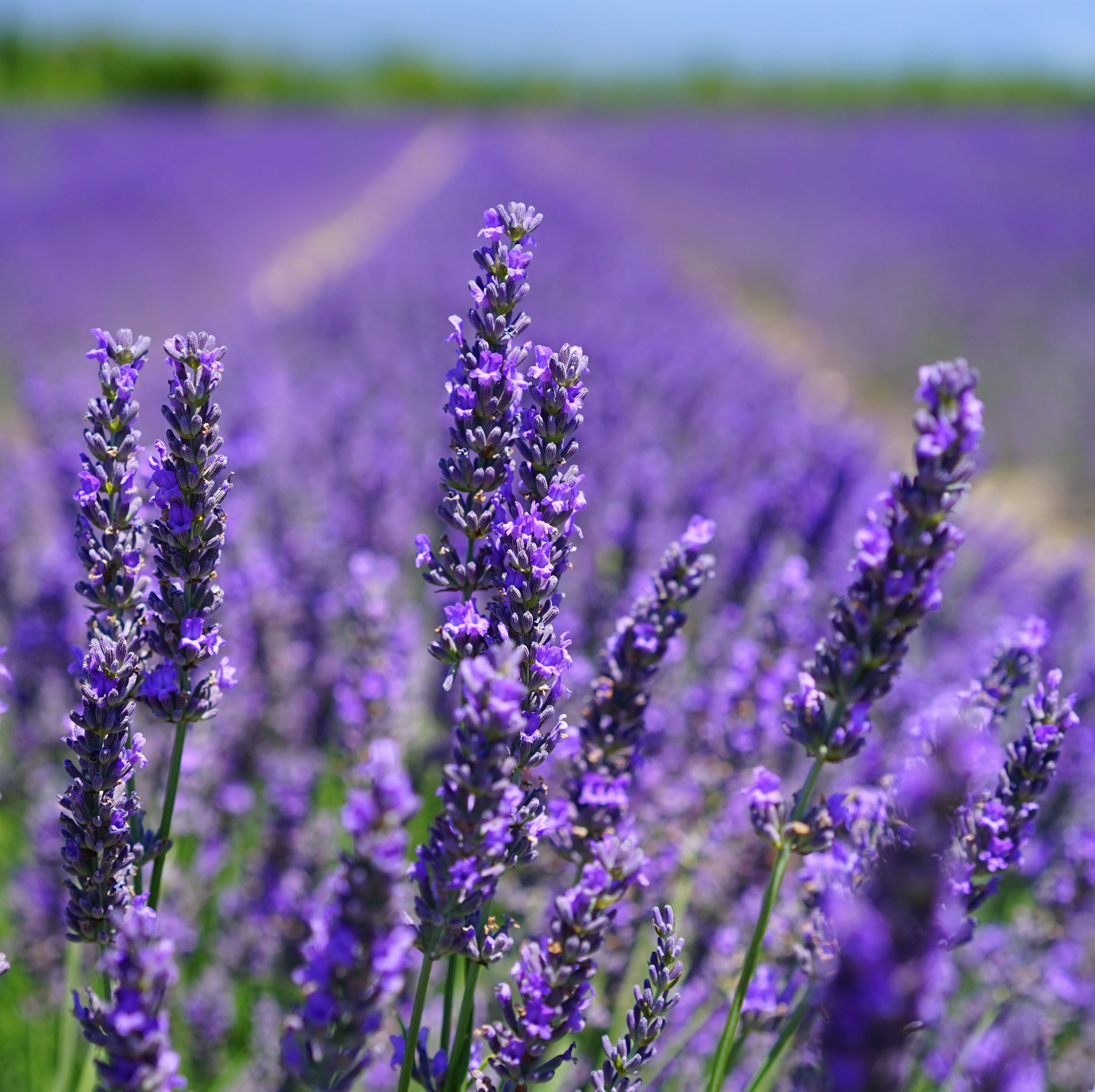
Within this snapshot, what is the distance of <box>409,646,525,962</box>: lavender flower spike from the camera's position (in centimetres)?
81

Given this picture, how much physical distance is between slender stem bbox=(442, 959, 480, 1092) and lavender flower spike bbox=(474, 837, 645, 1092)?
2 cm

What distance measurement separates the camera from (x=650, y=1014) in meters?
1.03

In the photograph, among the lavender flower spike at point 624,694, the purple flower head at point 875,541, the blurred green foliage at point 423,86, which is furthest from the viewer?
the blurred green foliage at point 423,86

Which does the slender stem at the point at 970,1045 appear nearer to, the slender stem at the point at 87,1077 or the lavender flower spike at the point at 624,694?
the lavender flower spike at the point at 624,694

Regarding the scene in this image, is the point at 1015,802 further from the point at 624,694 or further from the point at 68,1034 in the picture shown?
the point at 68,1034

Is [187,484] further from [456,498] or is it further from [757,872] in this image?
[757,872]

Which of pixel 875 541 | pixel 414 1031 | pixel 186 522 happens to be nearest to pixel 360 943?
pixel 414 1031

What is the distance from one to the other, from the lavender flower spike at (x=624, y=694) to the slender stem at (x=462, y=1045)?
0.22 metres

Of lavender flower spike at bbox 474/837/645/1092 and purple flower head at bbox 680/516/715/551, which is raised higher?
purple flower head at bbox 680/516/715/551

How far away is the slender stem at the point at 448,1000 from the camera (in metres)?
1.09

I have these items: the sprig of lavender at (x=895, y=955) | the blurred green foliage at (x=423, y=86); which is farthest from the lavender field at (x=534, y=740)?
the blurred green foliage at (x=423, y=86)

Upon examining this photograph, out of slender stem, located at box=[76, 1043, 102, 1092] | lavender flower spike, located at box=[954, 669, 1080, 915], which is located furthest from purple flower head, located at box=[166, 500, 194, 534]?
lavender flower spike, located at box=[954, 669, 1080, 915]

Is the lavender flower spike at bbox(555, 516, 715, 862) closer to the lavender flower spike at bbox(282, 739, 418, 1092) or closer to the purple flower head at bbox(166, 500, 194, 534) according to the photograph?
the lavender flower spike at bbox(282, 739, 418, 1092)

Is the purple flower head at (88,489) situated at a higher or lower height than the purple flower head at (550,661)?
higher
